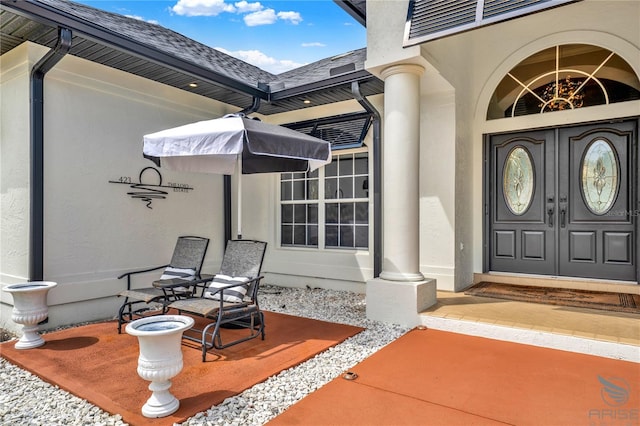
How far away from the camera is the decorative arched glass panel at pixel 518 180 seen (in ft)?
20.1

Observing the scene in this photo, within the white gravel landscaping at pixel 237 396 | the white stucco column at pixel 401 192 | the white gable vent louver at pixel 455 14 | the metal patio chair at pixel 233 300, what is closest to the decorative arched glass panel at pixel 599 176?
the white stucco column at pixel 401 192

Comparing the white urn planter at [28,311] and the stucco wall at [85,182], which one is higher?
the stucco wall at [85,182]

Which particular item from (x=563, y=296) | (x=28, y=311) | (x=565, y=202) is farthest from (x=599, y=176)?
(x=28, y=311)

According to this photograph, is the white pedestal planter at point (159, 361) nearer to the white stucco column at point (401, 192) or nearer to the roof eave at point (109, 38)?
the white stucco column at point (401, 192)

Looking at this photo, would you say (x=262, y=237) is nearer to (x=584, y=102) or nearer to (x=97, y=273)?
(x=97, y=273)

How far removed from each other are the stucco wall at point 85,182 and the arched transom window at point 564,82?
18.3ft

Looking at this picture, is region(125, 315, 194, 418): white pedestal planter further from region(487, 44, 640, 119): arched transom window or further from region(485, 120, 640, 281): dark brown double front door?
region(487, 44, 640, 119): arched transom window

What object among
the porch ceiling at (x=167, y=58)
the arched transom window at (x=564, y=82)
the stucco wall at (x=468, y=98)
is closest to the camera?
the porch ceiling at (x=167, y=58)

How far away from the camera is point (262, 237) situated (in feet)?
25.8

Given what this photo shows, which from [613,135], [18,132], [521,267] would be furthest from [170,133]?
[613,135]

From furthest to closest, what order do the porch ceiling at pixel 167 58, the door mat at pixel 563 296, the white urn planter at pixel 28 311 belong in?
the door mat at pixel 563 296 < the porch ceiling at pixel 167 58 < the white urn planter at pixel 28 311

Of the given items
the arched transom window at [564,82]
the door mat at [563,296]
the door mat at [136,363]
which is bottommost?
the door mat at [136,363]

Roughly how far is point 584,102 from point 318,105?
13.9 ft

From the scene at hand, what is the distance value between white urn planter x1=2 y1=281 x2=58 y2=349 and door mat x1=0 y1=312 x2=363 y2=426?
0.39 feet
